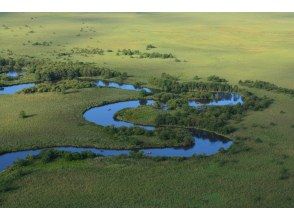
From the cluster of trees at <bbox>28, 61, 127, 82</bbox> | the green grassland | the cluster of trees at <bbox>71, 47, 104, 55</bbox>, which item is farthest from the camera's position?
the cluster of trees at <bbox>71, 47, 104, 55</bbox>

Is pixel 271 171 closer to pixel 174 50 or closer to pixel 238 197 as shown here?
pixel 238 197

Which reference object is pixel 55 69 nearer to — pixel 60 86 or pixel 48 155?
pixel 60 86

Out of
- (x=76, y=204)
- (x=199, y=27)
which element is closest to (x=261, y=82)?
(x=76, y=204)

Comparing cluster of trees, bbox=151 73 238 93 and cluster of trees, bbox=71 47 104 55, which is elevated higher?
cluster of trees, bbox=151 73 238 93

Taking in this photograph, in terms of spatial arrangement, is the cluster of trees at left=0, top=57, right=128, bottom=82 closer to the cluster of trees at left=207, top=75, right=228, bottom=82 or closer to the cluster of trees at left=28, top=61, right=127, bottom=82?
the cluster of trees at left=28, top=61, right=127, bottom=82

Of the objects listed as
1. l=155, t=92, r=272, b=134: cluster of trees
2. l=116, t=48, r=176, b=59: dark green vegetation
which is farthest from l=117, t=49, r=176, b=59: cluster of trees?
l=155, t=92, r=272, b=134: cluster of trees

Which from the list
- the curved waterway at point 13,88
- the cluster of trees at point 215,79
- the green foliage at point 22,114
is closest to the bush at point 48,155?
the green foliage at point 22,114
